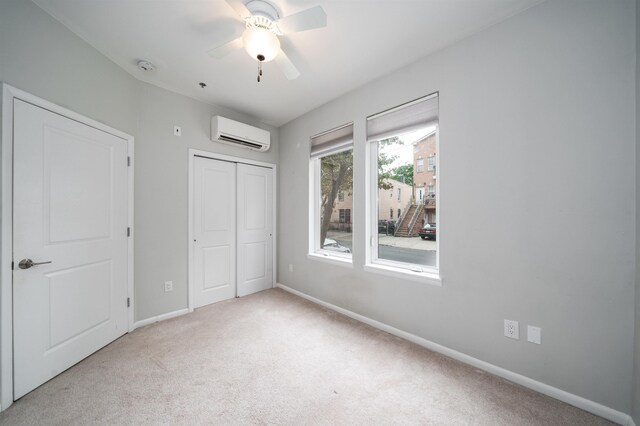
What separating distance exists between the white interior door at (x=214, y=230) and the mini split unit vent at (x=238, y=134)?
1.09 feet

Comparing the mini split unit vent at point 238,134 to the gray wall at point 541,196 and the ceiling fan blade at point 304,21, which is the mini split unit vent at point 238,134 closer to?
the ceiling fan blade at point 304,21

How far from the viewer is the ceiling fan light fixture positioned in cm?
169

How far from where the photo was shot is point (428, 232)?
7.91 feet

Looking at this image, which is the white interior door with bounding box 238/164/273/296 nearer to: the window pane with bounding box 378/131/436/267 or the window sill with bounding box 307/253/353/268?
the window sill with bounding box 307/253/353/268

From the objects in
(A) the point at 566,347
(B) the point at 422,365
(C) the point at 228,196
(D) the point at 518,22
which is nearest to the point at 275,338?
(B) the point at 422,365

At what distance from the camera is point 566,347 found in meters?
1.59

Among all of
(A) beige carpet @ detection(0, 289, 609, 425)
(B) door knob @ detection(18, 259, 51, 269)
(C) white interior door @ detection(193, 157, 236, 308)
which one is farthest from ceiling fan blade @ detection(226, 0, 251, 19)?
(A) beige carpet @ detection(0, 289, 609, 425)

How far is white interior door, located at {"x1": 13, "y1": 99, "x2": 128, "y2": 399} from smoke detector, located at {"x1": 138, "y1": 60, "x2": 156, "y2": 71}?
2.53 feet

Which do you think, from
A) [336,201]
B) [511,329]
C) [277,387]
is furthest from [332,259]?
[511,329]

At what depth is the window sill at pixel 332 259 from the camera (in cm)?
297

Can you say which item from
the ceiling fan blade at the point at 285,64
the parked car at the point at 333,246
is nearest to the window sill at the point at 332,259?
the parked car at the point at 333,246

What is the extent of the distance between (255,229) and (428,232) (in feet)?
8.18

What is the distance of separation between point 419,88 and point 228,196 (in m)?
2.71

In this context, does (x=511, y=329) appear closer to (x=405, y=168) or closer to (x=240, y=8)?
(x=405, y=168)
